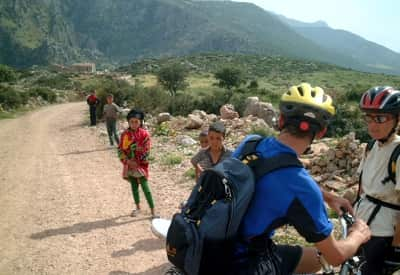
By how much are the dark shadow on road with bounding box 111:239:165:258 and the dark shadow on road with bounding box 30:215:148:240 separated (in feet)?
2.78

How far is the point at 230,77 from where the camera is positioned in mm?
50219

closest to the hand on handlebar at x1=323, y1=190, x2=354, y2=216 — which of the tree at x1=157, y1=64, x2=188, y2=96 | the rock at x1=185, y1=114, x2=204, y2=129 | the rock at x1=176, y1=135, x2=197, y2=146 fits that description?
the rock at x1=176, y1=135, x2=197, y2=146

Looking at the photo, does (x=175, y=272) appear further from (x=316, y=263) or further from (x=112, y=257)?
(x=112, y=257)

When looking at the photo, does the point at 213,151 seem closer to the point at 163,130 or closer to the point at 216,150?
the point at 216,150

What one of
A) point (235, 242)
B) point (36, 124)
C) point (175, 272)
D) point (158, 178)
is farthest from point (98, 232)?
point (36, 124)

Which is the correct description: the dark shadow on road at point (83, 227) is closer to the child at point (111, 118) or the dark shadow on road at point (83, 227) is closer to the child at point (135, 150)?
the child at point (135, 150)

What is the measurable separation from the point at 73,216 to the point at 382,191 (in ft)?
18.4

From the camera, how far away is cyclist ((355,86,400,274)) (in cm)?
271

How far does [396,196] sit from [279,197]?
124cm

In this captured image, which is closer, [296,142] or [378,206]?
[296,142]

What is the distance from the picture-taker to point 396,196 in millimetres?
2695

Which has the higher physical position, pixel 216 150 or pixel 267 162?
pixel 267 162

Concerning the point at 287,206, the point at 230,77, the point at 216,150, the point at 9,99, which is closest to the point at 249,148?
the point at 287,206

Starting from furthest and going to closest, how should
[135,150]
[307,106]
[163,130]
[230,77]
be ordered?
[230,77] < [163,130] < [135,150] < [307,106]
